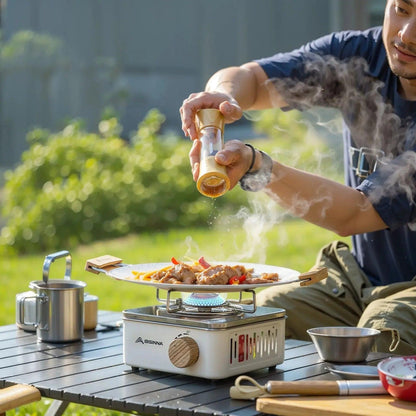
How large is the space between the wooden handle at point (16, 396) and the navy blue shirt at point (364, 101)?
4.42 ft

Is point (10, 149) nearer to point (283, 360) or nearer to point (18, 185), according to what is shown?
point (18, 185)

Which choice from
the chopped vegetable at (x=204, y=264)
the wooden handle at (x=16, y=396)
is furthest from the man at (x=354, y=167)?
the wooden handle at (x=16, y=396)

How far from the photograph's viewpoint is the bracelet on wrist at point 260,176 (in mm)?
2777

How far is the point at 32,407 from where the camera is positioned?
388 centimetres

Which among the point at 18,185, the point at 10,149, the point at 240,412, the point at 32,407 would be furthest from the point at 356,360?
the point at 10,149

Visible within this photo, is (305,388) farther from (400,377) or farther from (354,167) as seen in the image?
(354,167)

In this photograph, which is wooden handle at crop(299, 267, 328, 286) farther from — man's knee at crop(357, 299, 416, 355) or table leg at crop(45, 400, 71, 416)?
table leg at crop(45, 400, 71, 416)

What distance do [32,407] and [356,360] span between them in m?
1.81

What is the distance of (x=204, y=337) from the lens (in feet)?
7.92

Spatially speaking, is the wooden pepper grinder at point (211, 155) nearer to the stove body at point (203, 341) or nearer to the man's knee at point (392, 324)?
the stove body at point (203, 341)

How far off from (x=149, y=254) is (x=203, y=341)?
444 cm

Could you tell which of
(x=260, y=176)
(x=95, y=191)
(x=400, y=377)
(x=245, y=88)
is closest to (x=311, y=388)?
(x=400, y=377)

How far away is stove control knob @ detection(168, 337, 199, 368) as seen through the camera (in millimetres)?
2396

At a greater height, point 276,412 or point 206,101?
point 206,101
